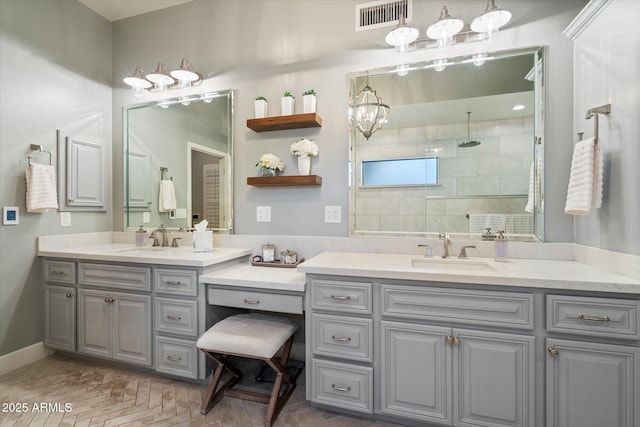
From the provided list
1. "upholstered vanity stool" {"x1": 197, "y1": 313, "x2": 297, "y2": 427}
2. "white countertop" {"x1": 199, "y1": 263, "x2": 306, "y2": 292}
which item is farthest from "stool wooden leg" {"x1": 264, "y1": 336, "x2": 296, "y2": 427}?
"white countertop" {"x1": 199, "y1": 263, "x2": 306, "y2": 292}

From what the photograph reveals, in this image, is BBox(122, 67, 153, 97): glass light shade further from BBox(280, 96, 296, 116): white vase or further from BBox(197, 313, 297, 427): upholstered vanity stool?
BBox(197, 313, 297, 427): upholstered vanity stool

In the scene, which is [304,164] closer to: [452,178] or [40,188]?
[452,178]

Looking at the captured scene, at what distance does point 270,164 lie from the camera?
2271 millimetres

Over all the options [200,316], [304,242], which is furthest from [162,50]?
[200,316]


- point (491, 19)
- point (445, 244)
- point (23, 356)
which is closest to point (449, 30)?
point (491, 19)

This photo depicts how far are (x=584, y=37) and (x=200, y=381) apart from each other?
10.2ft

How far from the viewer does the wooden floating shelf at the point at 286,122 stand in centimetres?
216

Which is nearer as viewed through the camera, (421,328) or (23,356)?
(421,328)

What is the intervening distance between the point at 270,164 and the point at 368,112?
2.70ft

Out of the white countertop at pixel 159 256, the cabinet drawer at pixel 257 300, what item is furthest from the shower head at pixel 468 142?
the white countertop at pixel 159 256

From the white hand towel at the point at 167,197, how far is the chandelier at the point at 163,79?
2.67 feet

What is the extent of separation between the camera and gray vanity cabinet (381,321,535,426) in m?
1.38

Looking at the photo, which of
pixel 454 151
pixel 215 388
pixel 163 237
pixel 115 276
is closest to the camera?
pixel 215 388

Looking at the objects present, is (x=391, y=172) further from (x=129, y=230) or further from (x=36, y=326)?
(x=36, y=326)
